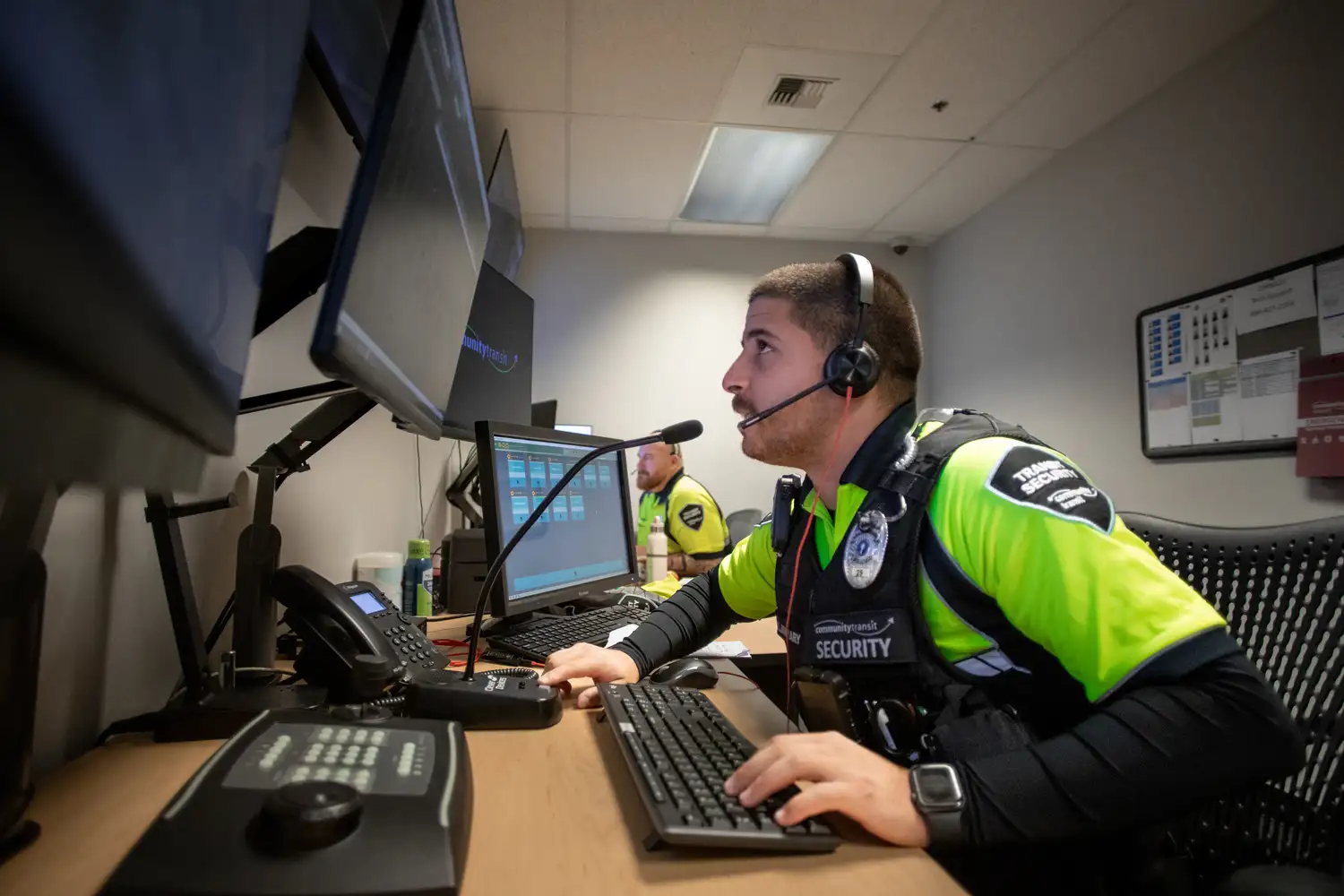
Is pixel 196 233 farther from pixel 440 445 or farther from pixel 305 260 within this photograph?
pixel 440 445

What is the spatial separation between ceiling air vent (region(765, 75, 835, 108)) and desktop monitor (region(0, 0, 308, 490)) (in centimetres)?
247

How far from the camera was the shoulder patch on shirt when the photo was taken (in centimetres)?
71

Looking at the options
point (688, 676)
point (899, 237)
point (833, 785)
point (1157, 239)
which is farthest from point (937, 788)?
point (899, 237)

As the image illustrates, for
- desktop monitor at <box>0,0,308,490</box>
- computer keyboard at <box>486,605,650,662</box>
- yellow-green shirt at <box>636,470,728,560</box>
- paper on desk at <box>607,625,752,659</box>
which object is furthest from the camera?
yellow-green shirt at <box>636,470,728,560</box>

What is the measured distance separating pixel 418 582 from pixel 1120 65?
311 centimetres

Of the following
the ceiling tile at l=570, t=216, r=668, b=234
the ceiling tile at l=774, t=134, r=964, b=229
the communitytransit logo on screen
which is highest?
the ceiling tile at l=570, t=216, r=668, b=234

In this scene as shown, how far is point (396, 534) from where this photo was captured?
1897 mm

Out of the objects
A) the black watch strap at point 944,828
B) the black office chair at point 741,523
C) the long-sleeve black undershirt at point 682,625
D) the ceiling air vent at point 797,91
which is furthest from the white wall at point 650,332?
the black watch strap at point 944,828

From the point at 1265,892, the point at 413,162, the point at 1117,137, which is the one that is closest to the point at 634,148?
the point at 1117,137

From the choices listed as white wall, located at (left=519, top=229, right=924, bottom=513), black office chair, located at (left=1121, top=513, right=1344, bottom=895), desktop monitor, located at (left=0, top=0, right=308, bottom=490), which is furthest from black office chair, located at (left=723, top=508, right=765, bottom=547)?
desktop monitor, located at (left=0, top=0, right=308, bottom=490)

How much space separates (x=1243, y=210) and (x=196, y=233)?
3139 mm

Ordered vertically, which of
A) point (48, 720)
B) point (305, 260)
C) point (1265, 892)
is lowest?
point (1265, 892)

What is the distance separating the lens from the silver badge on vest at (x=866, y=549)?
34.1 inches

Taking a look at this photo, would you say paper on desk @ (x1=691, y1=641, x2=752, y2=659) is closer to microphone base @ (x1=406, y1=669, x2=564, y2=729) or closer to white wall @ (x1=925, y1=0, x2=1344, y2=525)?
microphone base @ (x1=406, y1=669, x2=564, y2=729)
